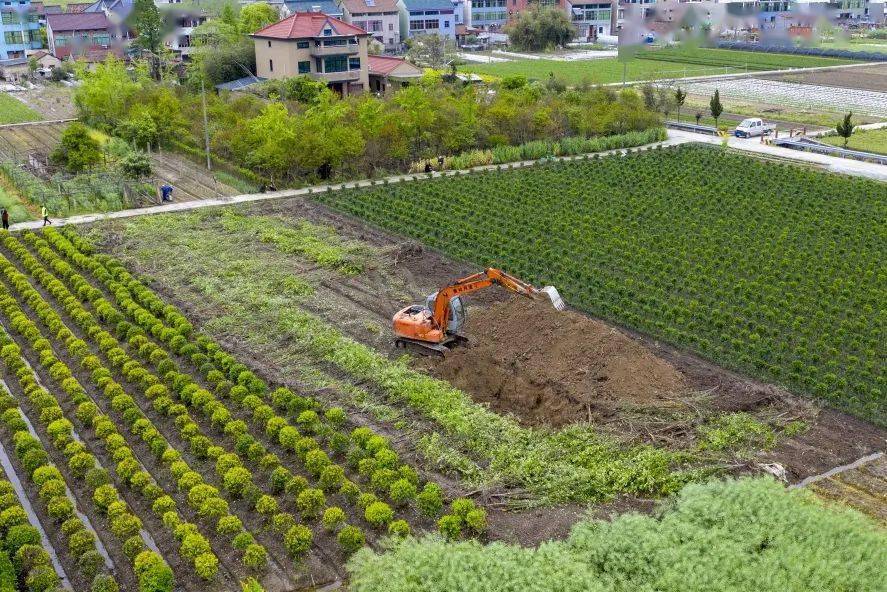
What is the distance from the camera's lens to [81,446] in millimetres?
19422

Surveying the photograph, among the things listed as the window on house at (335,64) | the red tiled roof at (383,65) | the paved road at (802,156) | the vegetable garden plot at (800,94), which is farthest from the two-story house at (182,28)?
the paved road at (802,156)

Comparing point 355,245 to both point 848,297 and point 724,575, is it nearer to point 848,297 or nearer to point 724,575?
point 848,297

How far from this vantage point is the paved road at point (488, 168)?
3756cm

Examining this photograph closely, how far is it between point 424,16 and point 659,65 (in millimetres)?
27313

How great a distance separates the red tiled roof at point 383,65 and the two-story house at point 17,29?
135ft

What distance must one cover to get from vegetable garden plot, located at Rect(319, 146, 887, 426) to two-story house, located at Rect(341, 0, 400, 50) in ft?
174

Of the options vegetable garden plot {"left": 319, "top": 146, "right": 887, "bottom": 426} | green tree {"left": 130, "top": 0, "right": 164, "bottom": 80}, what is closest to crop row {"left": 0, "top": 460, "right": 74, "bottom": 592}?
vegetable garden plot {"left": 319, "top": 146, "right": 887, "bottom": 426}

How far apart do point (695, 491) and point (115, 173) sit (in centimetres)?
3358

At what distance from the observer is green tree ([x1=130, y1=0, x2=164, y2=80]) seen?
76.2 meters

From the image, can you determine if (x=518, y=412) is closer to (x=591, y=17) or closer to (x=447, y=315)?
(x=447, y=315)

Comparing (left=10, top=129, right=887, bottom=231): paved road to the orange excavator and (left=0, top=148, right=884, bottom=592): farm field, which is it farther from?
the orange excavator

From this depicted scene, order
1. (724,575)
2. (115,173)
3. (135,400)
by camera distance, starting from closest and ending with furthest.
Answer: (724,575) < (135,400) < (115,173)

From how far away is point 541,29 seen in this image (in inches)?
3826

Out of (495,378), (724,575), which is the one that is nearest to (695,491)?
(724,575)
